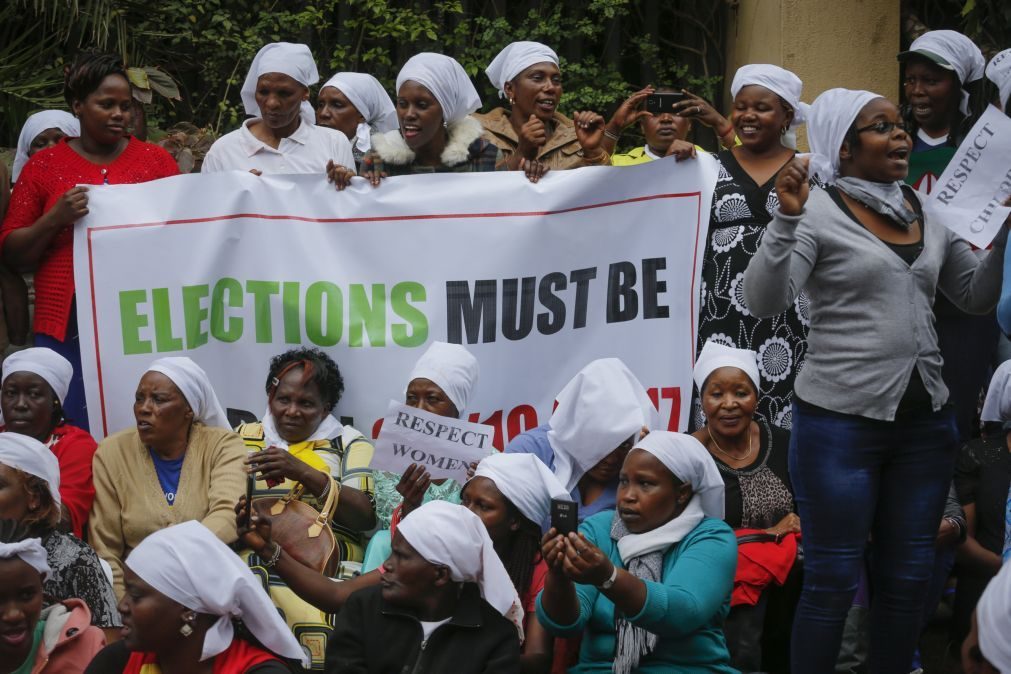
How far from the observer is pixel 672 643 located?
4.75 m

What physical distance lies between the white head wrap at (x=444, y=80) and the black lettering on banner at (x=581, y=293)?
100 cm

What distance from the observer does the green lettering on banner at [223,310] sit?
273 inches

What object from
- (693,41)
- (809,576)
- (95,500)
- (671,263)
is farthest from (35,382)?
(693,41)

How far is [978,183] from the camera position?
522 cm

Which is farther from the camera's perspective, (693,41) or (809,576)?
(693,41)

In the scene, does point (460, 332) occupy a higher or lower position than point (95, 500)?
higher

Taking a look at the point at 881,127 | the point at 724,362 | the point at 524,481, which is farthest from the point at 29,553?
the point at 881,127

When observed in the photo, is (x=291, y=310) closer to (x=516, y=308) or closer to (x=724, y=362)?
(x=516, y=308)

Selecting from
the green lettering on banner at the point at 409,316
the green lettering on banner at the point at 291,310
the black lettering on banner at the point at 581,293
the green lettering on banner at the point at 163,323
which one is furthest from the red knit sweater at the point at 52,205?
the black lettering on banner at the point at 581,293

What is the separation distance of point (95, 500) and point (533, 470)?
6.44 ft

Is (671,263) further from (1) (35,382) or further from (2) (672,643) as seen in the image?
(1) (35,382)

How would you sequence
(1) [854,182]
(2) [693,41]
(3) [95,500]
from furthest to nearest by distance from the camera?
(2) [693,41] < (3) [95,500] < (1) [854,182]

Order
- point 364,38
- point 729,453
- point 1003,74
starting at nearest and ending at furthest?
point 1003,74 → point 729,453 → point 364,38

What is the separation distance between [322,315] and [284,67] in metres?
1.25
